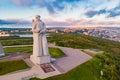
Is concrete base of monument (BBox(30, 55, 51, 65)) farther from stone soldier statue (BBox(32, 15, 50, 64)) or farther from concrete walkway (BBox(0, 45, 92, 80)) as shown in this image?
concrete walkway (BBox(0, 45, 92, 80))

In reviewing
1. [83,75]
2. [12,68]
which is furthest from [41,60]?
[83,75]

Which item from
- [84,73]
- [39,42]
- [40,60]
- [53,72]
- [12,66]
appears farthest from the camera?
[39,42]

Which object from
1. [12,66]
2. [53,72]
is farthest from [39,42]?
[53,72]

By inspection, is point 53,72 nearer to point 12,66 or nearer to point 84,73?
point 84,73

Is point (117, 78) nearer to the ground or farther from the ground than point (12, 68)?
nearer to the ground

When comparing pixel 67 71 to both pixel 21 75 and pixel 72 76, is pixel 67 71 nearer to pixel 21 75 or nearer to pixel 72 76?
pixel 72 76

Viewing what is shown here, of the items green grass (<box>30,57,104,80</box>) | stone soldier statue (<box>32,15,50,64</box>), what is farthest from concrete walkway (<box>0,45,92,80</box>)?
stone soldier statue (<box>32,15,50,64</box>)
